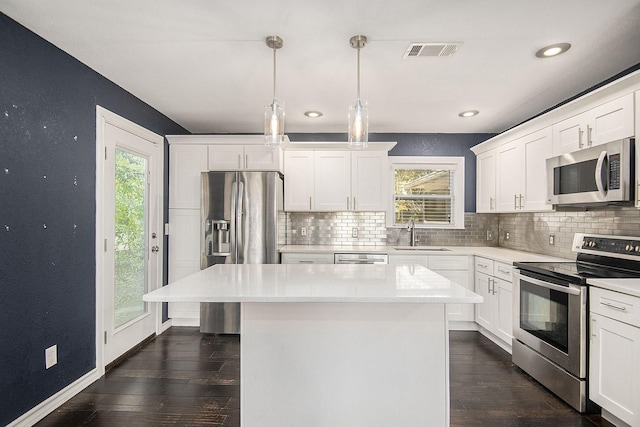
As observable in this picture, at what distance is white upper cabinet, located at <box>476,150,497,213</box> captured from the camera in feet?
13.6

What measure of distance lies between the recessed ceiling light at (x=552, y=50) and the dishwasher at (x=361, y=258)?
2.34 metres

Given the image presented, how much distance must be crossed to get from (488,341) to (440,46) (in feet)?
9.73

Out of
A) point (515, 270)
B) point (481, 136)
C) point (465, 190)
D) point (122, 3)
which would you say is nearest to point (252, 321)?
point (122, 3)

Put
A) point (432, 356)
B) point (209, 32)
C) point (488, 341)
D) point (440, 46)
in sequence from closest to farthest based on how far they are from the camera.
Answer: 1. point (432, 356)
2. point (209, 32)
3. point (440, 46)
4. point (488, 341)

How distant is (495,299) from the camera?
3535mm

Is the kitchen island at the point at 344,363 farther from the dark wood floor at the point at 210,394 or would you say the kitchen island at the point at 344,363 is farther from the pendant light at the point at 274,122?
the pendant light at the point at 274,122

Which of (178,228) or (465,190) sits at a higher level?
(465,190)

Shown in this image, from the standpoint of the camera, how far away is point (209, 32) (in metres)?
2.19

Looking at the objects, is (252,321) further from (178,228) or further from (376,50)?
(178,228)

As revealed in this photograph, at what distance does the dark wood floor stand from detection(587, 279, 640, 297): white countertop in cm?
87

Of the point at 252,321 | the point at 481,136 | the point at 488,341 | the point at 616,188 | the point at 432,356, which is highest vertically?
the point at 481,136

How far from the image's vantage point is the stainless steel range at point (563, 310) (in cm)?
232

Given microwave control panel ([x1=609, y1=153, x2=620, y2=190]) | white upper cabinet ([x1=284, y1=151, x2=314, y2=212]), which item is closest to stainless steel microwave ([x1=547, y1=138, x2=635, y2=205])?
microwave control panel ([x1=609, y1=153, x2=620, y2=190])

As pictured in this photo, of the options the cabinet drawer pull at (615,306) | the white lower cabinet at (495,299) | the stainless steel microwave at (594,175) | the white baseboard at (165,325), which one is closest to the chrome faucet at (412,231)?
the white lower cabinet at (495,299)
